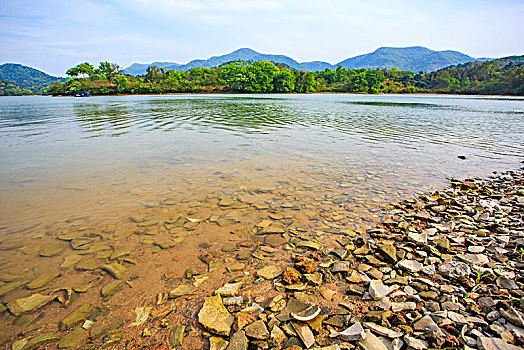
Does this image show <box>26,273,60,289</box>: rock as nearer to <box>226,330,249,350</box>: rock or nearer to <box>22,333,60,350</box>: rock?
<box>22,333,60,350</box>: rock

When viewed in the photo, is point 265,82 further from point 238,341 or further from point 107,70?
point 238,341

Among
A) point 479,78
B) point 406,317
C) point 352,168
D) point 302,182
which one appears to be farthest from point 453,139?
point 479,78

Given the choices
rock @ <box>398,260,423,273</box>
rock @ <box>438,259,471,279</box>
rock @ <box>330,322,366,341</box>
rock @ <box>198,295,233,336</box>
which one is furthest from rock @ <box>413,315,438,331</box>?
rock @ <box>198,295,233,336</box>

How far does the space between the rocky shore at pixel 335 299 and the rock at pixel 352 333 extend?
13 mm

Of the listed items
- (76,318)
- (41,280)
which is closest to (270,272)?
(76,318)

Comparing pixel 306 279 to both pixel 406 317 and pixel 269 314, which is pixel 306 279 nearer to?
pixel 269 314

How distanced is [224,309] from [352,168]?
369 inches

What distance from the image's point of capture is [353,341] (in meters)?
3.16

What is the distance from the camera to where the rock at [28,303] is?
3.81 meters

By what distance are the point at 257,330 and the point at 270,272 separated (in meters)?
1.38

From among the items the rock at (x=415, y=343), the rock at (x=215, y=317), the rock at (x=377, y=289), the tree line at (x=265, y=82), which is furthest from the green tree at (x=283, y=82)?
the rock at (x=415, y=343)

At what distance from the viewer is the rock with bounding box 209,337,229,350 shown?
319cm

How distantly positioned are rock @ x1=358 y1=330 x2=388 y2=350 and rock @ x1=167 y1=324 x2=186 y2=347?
232cm

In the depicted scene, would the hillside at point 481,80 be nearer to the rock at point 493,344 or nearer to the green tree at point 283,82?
the green tree at point 283,82
